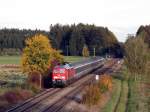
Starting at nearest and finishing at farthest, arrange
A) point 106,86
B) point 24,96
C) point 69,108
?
point 69,108 < point 24,96 < point 106,86

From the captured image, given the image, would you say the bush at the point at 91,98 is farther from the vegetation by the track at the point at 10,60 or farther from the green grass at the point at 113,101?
the vegetation by the track at the point at 10,60

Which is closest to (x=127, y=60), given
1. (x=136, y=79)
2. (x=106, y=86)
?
(x=136, y=79)

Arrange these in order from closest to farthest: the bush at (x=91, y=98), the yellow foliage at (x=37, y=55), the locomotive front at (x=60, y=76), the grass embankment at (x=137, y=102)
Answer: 1. the grass embankment at (x=137, y=102)
2. the bush at (x=91, y=98)
3. the yellow foliage at (x=37, y=55)
4. the locomotive front at (x=60, y=76)

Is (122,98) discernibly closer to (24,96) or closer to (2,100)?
(24,96)

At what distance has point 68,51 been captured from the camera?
19288cm

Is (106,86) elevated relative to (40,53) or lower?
lower

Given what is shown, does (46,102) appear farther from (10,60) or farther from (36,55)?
(10,60)

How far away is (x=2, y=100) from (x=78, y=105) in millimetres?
6449

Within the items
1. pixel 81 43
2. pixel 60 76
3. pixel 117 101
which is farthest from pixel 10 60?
pixel 117 101

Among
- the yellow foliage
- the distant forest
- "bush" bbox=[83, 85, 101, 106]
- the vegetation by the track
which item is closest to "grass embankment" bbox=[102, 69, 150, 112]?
"bush" bbox=[83, 85, 101, 106]

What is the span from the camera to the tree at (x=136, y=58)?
67.1 meters

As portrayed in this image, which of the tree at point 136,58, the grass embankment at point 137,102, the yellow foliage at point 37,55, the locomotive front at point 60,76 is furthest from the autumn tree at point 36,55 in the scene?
the tree at point 136,58

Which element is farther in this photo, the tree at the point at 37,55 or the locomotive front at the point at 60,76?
the locomotive front at the point at 60,76

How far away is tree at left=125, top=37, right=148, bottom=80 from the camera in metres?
67.1
